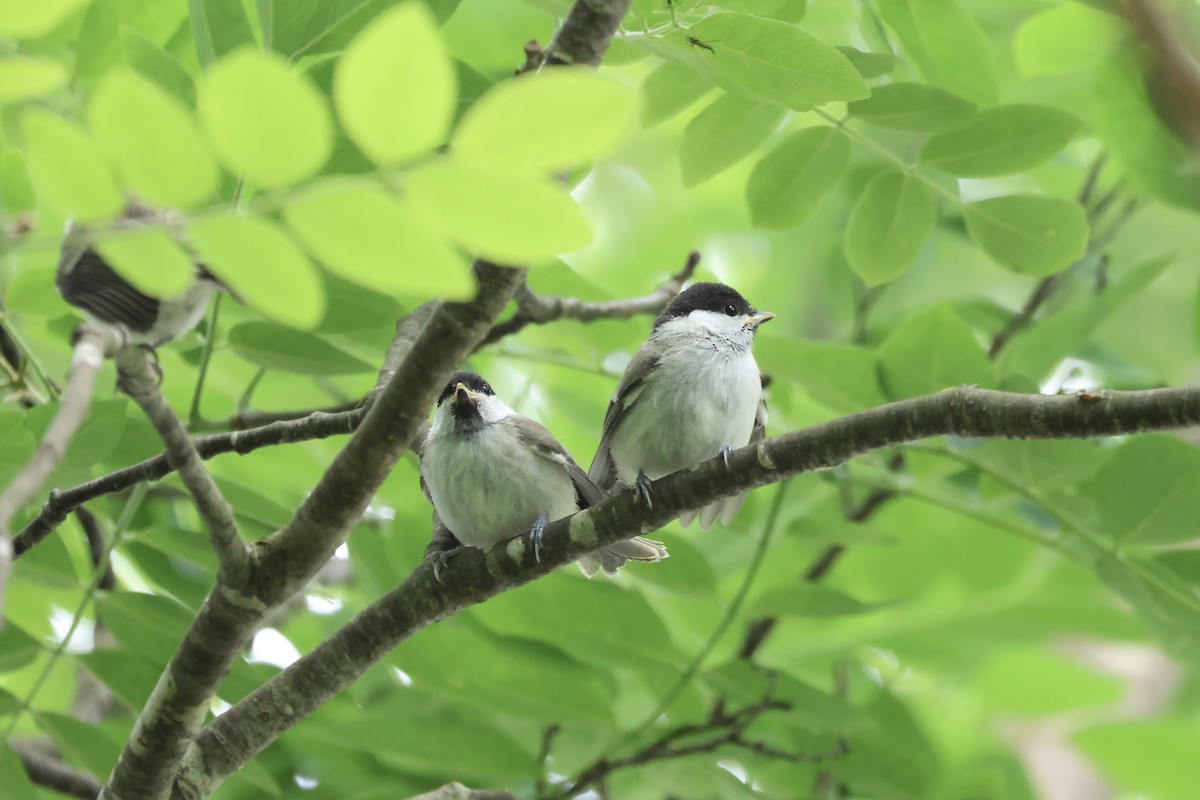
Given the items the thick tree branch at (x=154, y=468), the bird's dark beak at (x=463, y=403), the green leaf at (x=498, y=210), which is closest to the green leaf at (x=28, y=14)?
the green leaf at (x=498, y=210)

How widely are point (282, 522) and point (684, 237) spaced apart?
10.7 ft

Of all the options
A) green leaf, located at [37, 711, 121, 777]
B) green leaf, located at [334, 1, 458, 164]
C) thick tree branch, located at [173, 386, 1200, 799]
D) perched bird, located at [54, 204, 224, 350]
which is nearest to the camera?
green leaf, located at [334, 1, 458, 164]

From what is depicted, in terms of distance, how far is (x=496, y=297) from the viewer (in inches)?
82.4

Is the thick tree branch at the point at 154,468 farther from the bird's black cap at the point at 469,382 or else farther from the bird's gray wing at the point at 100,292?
the bird's black cap at the point at 469,382

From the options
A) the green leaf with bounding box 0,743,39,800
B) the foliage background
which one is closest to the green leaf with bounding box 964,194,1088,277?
the foliage background

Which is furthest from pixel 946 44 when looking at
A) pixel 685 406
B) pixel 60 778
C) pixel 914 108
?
pixel 60 778

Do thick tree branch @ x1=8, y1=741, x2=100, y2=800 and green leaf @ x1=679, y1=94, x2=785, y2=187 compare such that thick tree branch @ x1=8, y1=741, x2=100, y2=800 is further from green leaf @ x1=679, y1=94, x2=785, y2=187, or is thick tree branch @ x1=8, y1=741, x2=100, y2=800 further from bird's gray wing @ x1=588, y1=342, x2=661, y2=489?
green leaf @ x1=679, y1=94, x2=785, y2=187

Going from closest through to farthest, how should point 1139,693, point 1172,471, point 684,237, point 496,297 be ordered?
point 496,297 < point 1172,471 < point 684,237 < point 1139,693

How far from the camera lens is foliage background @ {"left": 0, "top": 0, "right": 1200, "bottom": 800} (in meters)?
3.01

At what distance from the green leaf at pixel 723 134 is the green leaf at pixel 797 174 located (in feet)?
0.22

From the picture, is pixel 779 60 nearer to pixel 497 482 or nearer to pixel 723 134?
pixel 723 134

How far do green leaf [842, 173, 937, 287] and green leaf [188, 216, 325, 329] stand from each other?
7.24 feet

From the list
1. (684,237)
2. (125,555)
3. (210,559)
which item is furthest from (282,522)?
(684,237)

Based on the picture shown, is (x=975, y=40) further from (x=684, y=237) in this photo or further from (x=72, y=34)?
(x=684, y=237)
